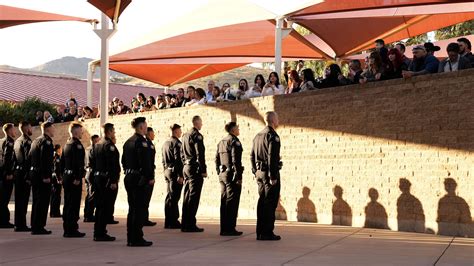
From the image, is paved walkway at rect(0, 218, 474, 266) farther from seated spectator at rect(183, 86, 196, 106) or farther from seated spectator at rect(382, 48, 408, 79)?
seated spectator at rect(183, 86, 196, 106)

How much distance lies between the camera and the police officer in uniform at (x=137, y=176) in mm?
11578

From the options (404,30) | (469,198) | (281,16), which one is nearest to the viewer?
(469,198)

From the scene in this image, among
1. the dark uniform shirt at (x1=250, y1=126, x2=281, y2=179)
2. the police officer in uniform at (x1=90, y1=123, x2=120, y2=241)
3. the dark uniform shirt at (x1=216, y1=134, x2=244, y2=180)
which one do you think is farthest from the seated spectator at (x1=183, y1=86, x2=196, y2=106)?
the dark uniform shirt at (x1=250, y1=126, x2=281, y2=179)

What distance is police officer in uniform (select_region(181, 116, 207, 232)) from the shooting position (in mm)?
13820

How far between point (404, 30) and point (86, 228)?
12.3m

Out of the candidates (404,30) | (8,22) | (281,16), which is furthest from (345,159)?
(8,22)

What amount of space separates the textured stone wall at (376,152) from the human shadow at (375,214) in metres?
0.02

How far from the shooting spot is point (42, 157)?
1360cm

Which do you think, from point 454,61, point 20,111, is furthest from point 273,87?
point 20,111

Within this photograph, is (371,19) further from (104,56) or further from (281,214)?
(281,214)

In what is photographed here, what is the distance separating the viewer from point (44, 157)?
13617mm

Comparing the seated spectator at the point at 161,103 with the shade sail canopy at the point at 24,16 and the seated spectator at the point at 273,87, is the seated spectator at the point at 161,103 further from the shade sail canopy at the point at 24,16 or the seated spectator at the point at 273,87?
the seated spectator at the point at 273,87

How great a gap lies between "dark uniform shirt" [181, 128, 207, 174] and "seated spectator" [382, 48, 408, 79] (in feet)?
11.8

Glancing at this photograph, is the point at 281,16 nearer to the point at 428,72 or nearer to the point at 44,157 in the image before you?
the point at 428,72
